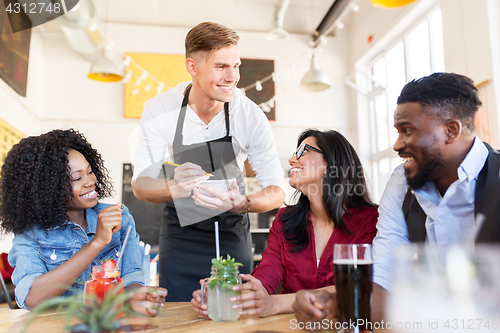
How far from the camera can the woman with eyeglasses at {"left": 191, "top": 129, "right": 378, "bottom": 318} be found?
1551 mm

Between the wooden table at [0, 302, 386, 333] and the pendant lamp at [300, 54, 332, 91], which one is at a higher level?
the pendant lamp at [300, 54, 332, 91]

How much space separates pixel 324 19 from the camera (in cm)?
674

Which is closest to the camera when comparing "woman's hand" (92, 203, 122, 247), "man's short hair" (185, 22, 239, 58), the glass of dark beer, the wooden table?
the glass of dark beer

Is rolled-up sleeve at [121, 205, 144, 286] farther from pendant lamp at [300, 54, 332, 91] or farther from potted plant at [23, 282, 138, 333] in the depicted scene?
pendant lamp at [300, 54, 332, 91]

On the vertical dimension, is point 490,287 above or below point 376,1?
below

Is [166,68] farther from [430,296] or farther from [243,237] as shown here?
[430,296]

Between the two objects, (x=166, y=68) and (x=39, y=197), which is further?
(x=166, y=68)

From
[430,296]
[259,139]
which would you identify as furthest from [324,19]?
[430,296]

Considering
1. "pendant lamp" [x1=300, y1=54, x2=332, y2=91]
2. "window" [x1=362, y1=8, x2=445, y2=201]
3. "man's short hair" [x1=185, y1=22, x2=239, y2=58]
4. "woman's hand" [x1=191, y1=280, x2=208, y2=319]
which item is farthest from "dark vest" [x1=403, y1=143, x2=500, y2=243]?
"window" [x1=362, y1=8, x2=445, y2=201]

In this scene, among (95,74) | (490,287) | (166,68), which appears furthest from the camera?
(166,68)

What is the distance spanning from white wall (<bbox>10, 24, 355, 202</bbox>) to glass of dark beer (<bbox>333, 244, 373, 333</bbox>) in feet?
19.0

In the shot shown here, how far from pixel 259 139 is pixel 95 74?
11.5 ft

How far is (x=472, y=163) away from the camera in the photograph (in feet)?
3.65

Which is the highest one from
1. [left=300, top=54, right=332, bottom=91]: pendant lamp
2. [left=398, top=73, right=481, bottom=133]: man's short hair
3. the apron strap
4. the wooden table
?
[left=300, top=54, right=332, bottom=91]: pendant lamp
